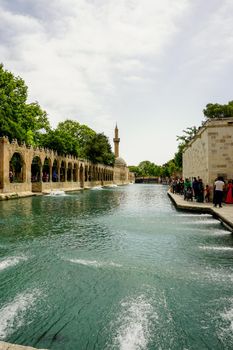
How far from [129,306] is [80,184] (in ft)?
140

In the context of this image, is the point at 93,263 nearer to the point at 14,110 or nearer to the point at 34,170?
the point at 14,110

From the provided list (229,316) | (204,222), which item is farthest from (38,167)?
(229,316)

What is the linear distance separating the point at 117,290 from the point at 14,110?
28931 millimetres

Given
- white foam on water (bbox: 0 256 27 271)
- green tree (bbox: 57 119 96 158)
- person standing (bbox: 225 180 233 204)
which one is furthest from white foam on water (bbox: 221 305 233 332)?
green tree (bbox: 57 119 96 158)

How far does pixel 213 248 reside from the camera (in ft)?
26.1

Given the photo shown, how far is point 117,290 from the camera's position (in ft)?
17.2

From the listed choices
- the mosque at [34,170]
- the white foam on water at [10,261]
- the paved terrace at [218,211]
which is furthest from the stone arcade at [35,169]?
the white foam on water at [10,261]

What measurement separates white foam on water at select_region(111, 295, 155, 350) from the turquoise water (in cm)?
1

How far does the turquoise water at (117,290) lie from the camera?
12.6 feet

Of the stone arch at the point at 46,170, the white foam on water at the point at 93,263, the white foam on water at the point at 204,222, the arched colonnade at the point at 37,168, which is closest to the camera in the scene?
the white foam on water at the point at 93,263

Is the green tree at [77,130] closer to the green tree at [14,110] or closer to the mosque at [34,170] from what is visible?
the mosque at [34,170]

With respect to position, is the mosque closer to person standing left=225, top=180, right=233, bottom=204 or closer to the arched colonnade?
the arched colonnade

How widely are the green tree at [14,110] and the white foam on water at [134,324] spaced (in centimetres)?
2678

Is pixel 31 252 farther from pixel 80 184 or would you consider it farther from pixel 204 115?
pixel 204 115
